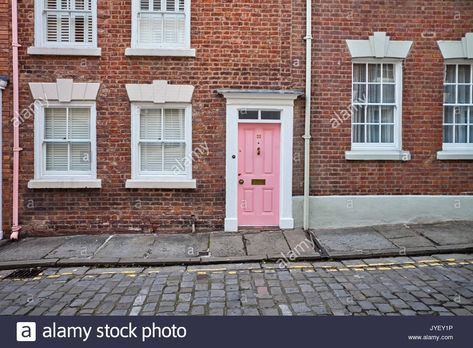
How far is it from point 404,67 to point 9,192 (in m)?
9.96

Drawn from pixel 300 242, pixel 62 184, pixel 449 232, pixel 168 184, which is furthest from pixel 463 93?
pixel 62 184

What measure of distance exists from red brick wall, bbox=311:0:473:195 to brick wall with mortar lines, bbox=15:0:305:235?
1.98 ft

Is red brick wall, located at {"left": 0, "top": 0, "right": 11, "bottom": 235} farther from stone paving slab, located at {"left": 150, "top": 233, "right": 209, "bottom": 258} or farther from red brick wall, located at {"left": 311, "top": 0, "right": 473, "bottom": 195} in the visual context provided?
red brick wall, located at {"left": 311, "top": 0, "right": 473, "bottom": 195}

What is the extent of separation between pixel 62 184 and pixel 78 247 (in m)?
1.72

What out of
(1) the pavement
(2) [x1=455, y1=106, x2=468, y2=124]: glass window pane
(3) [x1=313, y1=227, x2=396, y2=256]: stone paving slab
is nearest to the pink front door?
(1) the pavement

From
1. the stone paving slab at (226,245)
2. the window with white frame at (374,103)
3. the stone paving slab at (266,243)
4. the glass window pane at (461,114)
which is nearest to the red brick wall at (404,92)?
the window with white frame at (374,103)

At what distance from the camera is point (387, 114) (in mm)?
9320

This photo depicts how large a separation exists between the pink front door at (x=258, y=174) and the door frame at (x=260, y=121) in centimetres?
12

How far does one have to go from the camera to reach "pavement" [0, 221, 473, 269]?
7141mm

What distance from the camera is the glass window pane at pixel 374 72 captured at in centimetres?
927

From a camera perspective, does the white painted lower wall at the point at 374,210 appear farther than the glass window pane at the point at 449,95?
No

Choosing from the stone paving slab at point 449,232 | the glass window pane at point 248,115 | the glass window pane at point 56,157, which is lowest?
the stone paving slab at point 449,232

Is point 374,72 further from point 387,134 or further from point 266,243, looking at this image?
point 266,243

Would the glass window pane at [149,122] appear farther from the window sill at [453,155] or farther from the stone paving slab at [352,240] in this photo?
the window sill at [453,155]
